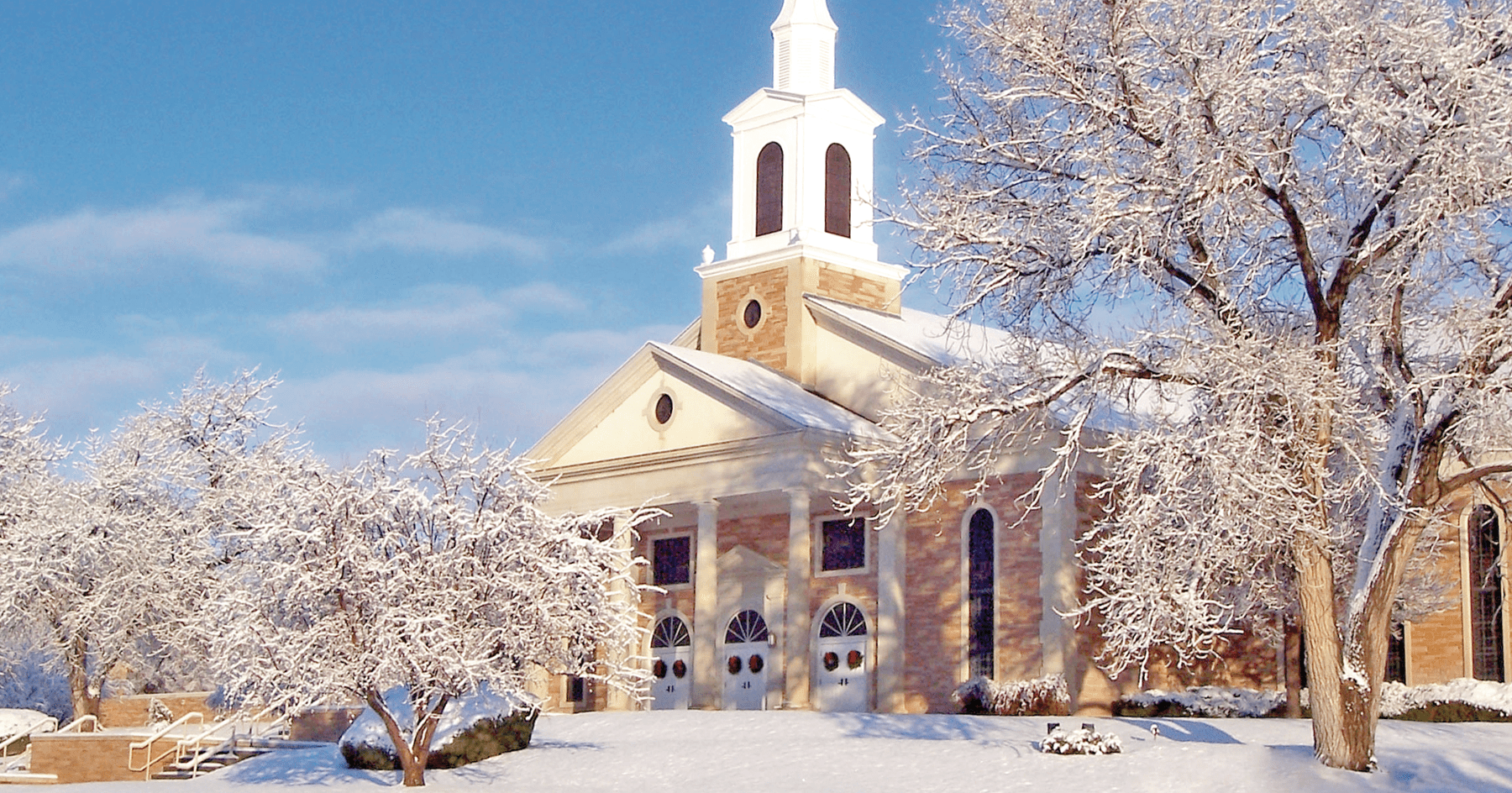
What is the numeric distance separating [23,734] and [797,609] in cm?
1613

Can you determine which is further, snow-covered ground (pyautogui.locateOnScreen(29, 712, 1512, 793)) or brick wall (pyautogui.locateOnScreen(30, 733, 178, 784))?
brick wall (pyautogui.locateOnScreen(30, 733, 178, 784))

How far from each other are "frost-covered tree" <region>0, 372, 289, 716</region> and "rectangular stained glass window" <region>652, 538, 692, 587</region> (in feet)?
30.5

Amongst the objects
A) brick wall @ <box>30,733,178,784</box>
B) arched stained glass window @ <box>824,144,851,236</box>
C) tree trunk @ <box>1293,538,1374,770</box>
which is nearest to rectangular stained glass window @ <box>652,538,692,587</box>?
arched stained glass window @ <box>824,144,851,236</box>

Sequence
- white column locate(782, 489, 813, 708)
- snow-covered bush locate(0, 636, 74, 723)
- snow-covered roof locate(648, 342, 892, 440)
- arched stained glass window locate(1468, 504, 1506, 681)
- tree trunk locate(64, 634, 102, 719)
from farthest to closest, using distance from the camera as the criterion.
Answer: snow-covered bush locate(0, 636, 74, 723), tree trunk locate(64, 634, 102, 719), snow-covered roof locate(648, 342, 892, 440), white column locate(782, 489, 813, 708), arched stained glass window locate(1468, 504, 1506, 681)

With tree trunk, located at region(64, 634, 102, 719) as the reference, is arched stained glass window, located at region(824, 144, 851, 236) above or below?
above

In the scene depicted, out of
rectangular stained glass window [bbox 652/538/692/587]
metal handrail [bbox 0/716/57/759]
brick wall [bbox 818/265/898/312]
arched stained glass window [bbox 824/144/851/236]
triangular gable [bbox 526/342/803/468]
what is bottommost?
metal handrail [bbox 0/716/57/759]

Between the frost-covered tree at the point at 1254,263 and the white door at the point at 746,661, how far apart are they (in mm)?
17329

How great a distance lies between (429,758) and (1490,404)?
1670cm

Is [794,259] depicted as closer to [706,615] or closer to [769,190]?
[769,190]

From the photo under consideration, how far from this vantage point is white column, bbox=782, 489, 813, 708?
3512 cm

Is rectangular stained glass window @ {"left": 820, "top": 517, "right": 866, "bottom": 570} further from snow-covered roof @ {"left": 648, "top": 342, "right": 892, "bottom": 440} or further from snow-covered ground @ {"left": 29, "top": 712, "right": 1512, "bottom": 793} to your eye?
snow-covered ground @ {"left": 29, "top": 712, "right": 1512, "bottom": 793}

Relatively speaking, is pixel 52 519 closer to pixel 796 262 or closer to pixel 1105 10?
pixel 796 262

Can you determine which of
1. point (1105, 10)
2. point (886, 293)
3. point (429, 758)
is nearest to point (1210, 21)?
point (1105, 10)

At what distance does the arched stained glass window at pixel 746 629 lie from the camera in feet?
127
